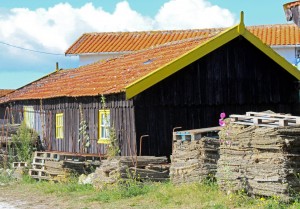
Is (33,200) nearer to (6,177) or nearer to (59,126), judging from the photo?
(6,177)

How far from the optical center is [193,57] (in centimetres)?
1730

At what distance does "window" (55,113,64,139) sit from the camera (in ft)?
69.7

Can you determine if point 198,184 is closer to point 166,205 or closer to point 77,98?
point 166,205

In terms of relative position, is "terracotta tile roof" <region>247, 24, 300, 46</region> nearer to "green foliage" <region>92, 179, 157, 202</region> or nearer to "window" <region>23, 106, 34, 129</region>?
"window" <region>23, 106, 34, 129</region>

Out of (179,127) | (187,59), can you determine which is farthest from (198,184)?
(187,59)

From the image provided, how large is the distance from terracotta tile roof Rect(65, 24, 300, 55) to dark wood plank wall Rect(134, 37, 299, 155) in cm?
1709

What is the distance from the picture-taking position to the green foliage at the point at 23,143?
20.8 meters

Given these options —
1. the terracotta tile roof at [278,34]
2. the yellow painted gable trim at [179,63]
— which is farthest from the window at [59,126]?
the terracotta tile roof at [278,34]

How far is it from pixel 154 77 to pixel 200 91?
6.64 ft

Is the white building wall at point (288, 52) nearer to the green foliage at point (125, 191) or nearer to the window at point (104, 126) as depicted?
the window at point (104, 126)

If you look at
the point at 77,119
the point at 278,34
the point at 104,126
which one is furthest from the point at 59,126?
the point at 278,34

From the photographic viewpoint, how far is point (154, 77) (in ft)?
54.6

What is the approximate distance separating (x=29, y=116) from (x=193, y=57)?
9264mm

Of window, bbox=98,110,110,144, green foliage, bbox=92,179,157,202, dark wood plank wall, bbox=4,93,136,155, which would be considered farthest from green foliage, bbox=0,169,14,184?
green foliage, bbox=92,179,157,202
